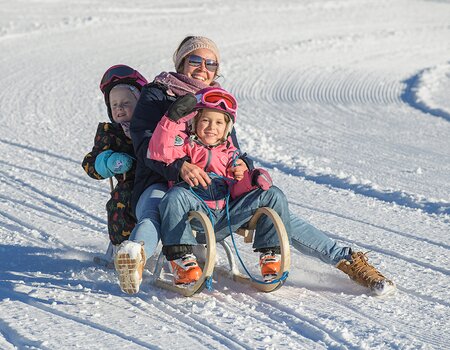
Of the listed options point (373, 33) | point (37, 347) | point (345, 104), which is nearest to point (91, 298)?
point (37, 347)

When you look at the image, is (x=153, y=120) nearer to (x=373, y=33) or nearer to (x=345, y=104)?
(x=345, y=104)

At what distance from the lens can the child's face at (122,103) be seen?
509 cm

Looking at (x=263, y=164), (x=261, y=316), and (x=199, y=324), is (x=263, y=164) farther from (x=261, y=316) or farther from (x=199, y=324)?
(x=199, y=324)

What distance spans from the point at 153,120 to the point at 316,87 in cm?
646

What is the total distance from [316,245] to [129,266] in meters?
1.04

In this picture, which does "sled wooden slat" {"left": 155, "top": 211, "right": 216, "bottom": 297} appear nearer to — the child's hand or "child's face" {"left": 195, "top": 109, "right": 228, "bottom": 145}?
"child's face" {"left": 195, "top": 109, "right": 228, "bottom": 145}

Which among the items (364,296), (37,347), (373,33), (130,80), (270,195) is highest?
(373,33)

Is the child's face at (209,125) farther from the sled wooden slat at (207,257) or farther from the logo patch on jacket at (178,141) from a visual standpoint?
Result: the sled wooden slat at (207,257)

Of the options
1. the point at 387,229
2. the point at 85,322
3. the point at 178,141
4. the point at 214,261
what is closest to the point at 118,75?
the point at 178,141

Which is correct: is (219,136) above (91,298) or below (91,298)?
above

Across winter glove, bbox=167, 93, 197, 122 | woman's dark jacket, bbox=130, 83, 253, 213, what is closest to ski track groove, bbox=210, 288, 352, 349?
woman's dark jacket, bbox=130, 83, 253, 213

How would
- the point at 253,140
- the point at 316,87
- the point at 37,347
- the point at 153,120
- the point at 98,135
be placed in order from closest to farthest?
the point at 37,347
the point at 153,120
the point at 98,135
the point at 253,140
the point at 316,87

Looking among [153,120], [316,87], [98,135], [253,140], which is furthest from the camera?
[316,87]

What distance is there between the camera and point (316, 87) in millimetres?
11047
